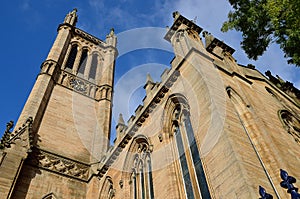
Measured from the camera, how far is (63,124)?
15789mm

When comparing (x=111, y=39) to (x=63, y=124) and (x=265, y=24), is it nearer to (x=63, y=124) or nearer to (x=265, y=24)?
(x=63, y=124)

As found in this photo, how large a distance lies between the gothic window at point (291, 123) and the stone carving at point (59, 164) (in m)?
8.43

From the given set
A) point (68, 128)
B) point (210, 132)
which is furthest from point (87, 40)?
point (210, 132)

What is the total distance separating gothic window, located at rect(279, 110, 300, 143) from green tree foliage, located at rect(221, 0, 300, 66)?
188cm

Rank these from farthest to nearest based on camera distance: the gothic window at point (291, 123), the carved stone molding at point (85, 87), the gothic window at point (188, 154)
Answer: the carved stone molding at point (85, 87), the gothic window at point (291, 123), the gothic window at point (188, 154)

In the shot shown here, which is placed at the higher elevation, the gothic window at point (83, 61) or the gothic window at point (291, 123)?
the gothic window at point (83, 61)

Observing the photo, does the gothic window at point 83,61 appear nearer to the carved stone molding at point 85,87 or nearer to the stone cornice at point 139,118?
the carved stone molding at point 85,87

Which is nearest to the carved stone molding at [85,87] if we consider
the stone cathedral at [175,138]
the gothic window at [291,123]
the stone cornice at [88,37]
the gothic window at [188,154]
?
the stone cathedral at [175,138]

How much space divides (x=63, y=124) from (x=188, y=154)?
9551mm

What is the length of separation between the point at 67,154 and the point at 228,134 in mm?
9727

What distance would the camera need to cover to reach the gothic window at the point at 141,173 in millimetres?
9250

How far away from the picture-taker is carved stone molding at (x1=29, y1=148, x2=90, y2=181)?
1252 centimetres

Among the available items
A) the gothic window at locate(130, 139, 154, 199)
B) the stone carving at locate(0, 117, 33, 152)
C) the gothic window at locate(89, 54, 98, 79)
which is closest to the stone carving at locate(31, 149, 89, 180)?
the stone carving at locate(0, 117, 33, 152)

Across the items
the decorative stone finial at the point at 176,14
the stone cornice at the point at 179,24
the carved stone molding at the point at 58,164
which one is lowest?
the carved stone molding at the point at 58,164
